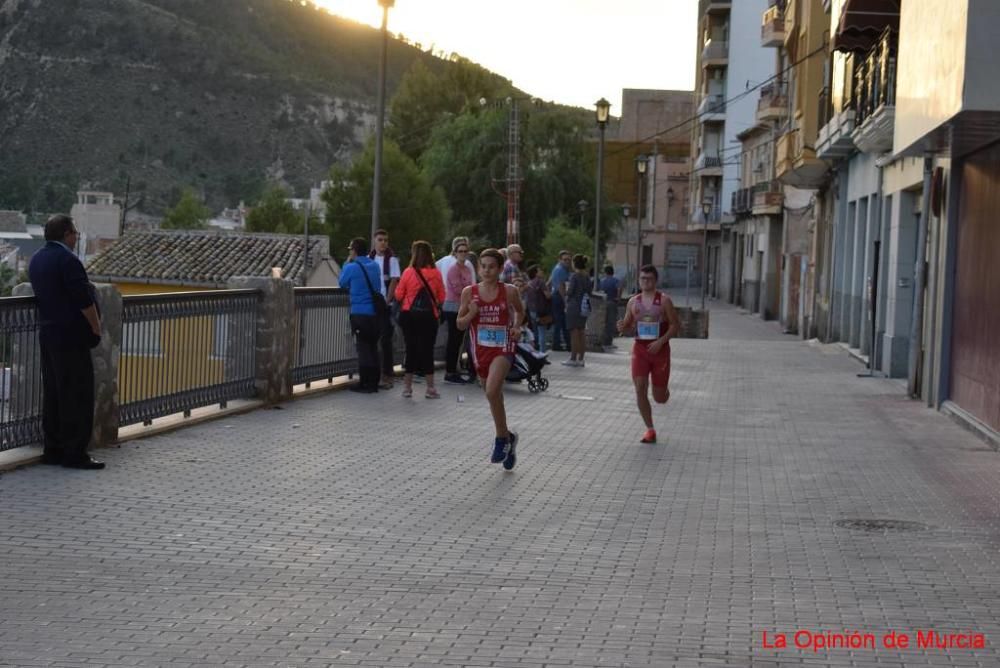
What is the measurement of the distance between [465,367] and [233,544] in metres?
12.7

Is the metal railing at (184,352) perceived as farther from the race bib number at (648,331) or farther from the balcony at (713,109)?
the balcony at (713,109)

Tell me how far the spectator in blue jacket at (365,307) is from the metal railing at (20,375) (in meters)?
7.22

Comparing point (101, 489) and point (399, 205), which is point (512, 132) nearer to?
point (399, 205)

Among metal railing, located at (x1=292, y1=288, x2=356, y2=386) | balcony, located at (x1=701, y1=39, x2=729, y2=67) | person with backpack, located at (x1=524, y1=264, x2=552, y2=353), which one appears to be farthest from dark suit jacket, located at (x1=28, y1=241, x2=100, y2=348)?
balcony, located at (x1=701, y1=39, x2=729, y2=67)

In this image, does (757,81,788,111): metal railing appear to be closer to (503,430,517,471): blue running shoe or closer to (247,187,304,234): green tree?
(503,430,517,471): blue running shoe

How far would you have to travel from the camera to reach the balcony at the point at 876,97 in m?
23.5

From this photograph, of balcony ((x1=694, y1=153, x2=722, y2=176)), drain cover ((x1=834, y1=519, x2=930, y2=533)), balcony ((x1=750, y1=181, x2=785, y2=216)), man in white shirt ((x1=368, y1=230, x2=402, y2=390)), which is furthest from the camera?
balcony ((x1=694, y1=153, x2=722, y2=176))

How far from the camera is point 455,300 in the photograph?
20328mm

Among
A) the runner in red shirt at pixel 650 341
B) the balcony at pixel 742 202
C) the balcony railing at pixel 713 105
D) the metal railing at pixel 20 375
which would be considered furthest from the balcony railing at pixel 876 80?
the balcony railing at pixel 713 105

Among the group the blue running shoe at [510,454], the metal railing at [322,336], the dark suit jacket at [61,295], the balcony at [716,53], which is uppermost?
the balcony at [716,53]

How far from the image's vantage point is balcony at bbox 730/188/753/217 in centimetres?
7112

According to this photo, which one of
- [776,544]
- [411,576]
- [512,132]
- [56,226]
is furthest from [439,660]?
[512,132]

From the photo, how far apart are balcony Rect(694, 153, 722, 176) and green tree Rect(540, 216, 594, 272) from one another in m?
20.8

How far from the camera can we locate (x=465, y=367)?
21.5 metres
